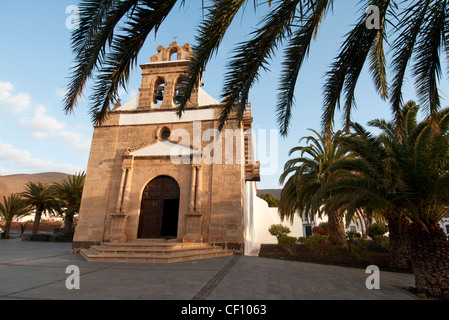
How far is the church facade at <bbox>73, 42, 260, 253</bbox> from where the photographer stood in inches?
383

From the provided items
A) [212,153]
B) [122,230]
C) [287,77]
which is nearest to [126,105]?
[212,153]

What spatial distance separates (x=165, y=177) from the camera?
424 inches

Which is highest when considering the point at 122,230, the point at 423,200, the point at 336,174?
the point at 336,174

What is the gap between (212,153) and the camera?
10484mm

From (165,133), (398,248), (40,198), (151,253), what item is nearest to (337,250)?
(398,248)

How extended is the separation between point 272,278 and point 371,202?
2.97 meters

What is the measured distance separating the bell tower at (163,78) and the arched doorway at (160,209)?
12.4ft

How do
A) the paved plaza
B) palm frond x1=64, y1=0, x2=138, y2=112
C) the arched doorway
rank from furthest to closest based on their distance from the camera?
the arched doorway, the paved plaza, palm frond x1=64, y1=0, x2=138, y2=112

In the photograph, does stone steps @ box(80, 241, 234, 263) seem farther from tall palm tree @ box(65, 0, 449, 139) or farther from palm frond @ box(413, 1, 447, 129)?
palm frond @ box(413, 1, 447, 129)

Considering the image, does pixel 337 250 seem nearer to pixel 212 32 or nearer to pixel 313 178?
pixel 313 178

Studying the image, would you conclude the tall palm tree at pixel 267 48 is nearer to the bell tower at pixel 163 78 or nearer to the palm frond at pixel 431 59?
the palm frond at pixel 431 59

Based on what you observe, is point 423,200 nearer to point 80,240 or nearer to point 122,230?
point 122,230

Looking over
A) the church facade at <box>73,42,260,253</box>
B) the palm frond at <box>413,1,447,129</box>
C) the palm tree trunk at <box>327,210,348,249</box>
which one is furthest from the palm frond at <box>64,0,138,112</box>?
the palm tree trunk at <box>327,210,348,249</box>

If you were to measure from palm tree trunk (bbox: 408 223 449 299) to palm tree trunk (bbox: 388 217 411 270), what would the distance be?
3.21 meters
